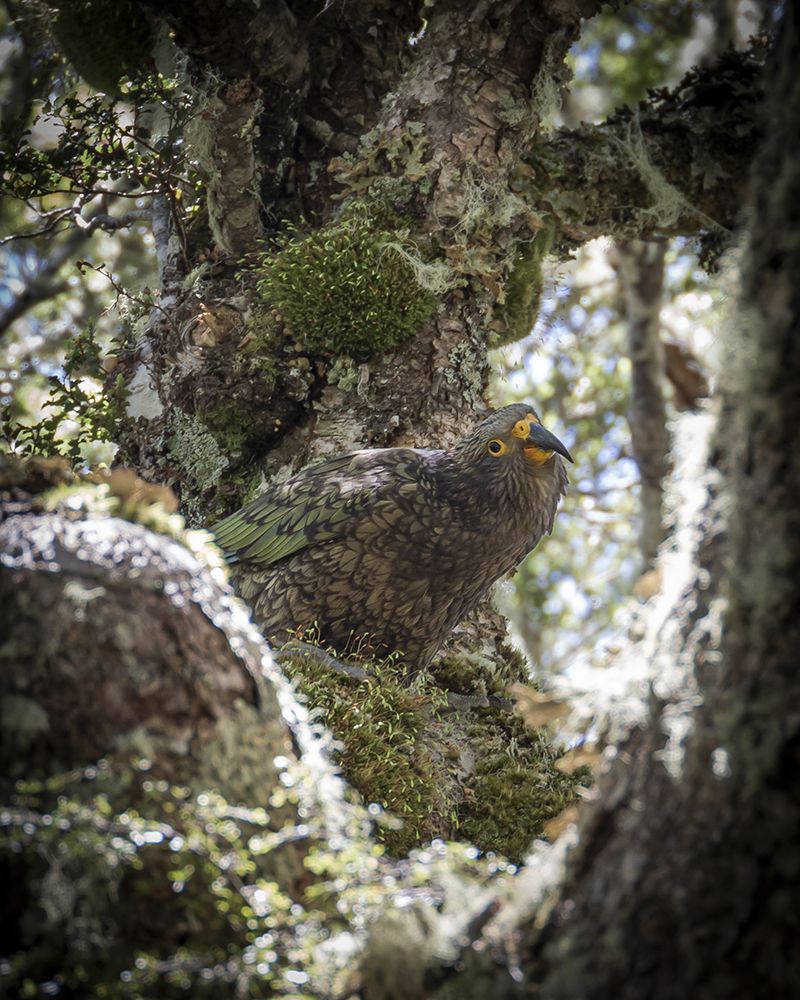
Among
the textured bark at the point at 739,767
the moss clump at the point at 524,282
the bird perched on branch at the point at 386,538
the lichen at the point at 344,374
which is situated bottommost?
the textured bark at the point at 739,767

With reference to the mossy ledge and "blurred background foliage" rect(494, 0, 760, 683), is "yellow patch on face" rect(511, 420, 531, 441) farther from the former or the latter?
"blurred background foliage" rect(494, 0, 760, 683)

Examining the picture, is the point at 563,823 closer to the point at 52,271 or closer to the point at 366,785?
the point at 366,785

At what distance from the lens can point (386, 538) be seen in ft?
15.0

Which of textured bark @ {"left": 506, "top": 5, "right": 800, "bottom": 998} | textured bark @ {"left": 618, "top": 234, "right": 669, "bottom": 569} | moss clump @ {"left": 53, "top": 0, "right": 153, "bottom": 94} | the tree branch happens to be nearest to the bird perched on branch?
the tree branch

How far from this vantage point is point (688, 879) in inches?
63.0

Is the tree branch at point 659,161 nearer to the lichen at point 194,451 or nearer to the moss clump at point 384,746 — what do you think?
the lichen at point 194,451

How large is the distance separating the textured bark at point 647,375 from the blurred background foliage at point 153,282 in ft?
1.28

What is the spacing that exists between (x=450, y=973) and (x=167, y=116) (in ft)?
15.2

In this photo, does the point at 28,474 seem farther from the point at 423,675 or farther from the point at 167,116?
the point at 167,116

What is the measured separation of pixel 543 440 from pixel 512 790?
5.14ft

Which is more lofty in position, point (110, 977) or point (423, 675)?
point (423, 675)

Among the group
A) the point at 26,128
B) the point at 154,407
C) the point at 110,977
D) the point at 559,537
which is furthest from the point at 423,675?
the point at 559,537

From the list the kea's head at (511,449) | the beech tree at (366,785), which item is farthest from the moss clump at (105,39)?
the beech tree at (366,785)

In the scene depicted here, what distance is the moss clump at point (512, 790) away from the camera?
4.00 m
